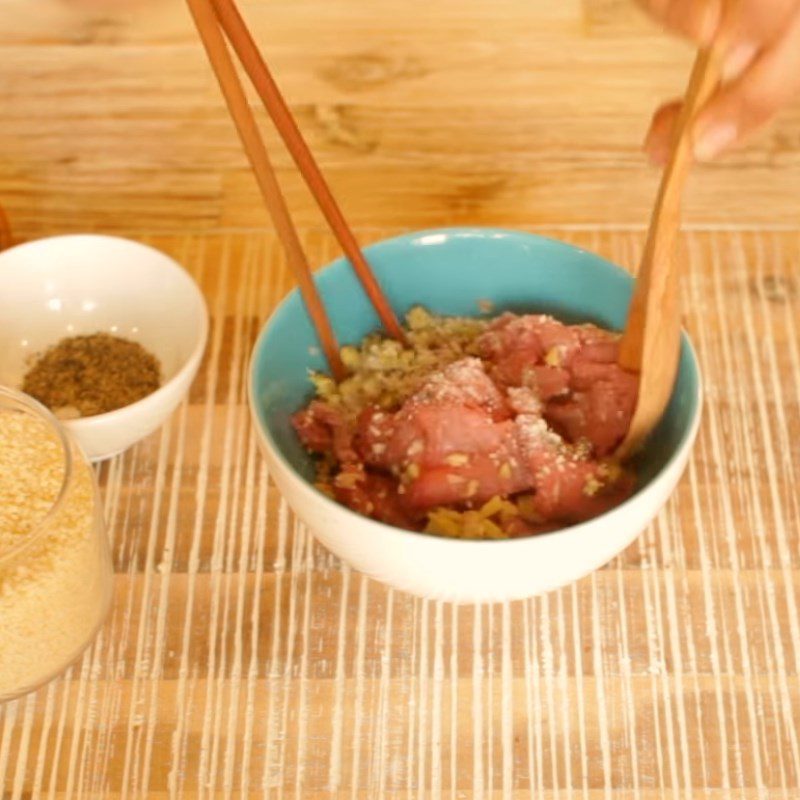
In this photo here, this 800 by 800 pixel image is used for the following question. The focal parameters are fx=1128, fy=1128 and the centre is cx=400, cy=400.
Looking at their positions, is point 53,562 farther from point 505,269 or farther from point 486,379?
point 505,269

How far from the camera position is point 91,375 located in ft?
3.62

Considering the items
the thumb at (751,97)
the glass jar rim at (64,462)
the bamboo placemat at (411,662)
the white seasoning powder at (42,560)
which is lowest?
the bamboo placemat at (411,662)

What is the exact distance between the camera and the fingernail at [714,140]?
0.76 m

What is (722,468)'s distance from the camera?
41.2 inches

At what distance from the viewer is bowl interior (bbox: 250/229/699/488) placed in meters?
0.98

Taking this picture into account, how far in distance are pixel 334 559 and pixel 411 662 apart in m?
0.12

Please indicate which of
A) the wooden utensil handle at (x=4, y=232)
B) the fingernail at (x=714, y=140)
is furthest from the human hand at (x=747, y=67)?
the wooden utensil handle at (x=4, y=232)

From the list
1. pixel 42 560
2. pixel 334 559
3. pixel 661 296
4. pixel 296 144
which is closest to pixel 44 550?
pixel 42 560

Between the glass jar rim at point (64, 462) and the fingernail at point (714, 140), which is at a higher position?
the fingernail at point (714, 140)

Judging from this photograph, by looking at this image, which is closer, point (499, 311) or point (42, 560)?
point (42, 560)

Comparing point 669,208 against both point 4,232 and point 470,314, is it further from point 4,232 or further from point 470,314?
point 4,232

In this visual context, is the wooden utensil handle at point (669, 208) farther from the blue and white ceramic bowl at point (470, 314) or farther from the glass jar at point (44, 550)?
the glass jar at point (44, 550)

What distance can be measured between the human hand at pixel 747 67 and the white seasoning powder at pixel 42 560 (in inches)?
20.9

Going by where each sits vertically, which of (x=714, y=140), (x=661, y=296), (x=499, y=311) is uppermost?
(x=714, y=140)
